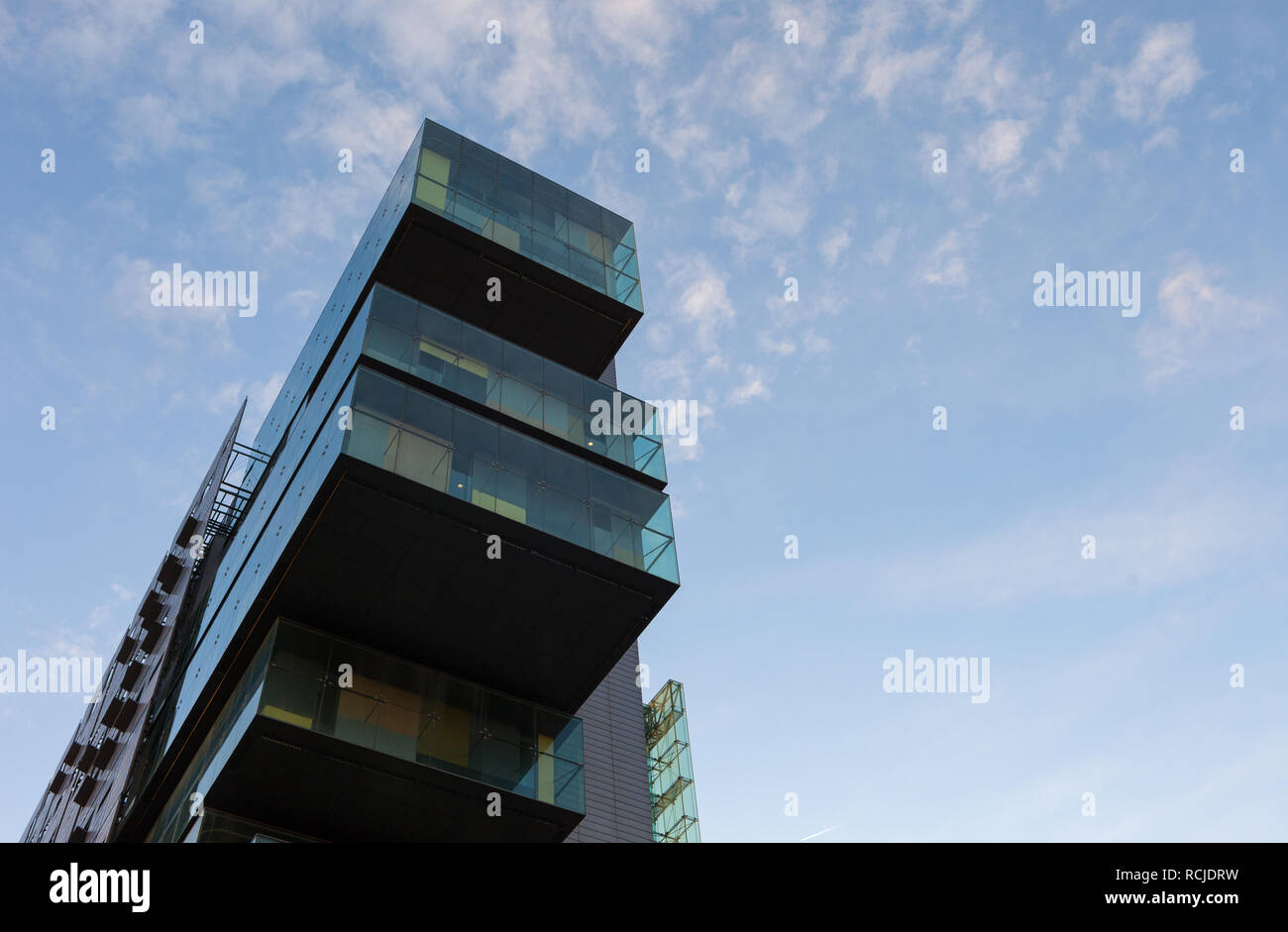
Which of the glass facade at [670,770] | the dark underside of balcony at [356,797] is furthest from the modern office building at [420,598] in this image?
the glass facade at [670,770]

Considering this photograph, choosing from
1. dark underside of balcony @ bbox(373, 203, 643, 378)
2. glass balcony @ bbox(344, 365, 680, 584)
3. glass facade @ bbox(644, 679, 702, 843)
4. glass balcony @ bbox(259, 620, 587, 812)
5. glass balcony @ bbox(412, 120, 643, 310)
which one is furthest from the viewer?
glass facade @ bbox(644, 679, 702, 843)

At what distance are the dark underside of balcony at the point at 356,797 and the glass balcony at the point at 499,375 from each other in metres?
7.02

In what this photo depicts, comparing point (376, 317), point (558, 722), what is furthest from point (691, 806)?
point (376, 317)

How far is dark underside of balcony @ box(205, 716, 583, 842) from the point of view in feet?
61.7

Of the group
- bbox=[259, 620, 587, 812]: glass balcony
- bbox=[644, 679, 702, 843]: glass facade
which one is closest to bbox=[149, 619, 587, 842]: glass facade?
bbox=[259, 620, 587, 812]: glass balcony

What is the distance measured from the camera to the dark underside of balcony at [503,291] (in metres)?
26.8

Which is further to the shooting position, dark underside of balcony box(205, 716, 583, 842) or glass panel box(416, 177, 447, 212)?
glass panel box(416, 177, 447, 212)

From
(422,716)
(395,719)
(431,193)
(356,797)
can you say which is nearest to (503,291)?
(431,193)

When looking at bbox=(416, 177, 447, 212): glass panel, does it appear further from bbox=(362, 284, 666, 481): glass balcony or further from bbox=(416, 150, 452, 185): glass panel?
bbox=(362, 284, 666, 481): glass balcony

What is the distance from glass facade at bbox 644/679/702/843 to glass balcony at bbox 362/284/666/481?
12916 mm

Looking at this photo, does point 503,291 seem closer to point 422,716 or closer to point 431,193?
point 431,193

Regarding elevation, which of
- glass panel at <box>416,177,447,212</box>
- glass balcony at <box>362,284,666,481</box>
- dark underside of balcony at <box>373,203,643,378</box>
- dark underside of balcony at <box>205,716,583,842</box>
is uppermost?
glass panel at <box>416,177,447,212</box>

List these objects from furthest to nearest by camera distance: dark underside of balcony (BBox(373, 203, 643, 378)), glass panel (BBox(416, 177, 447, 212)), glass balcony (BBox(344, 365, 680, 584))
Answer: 1. dark underside of balcony (BBox(373, 203, 643, 378))
2. glass panel (BBox(416, 177, 447, 212))
3. glass balcony (BBox(344, 365, 680, 584))
